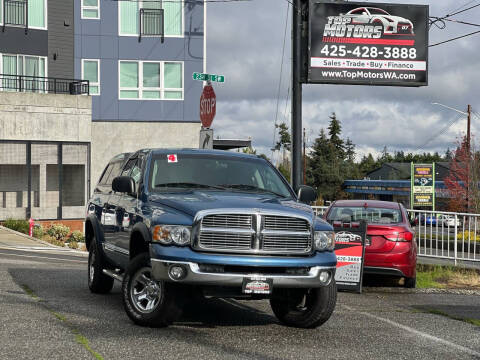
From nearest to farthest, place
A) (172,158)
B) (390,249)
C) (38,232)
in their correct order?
1. (172,158)
2. (390,249)
3. (38,232)

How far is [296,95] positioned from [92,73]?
19.0 m

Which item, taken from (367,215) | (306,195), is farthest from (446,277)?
(306,195)

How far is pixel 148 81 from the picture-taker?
120 ft

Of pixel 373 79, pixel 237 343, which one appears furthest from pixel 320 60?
pixel 237 343

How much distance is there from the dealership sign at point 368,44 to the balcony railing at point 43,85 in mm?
15274

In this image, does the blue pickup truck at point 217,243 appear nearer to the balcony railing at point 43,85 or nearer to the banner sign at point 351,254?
the banner sign at point 351,254

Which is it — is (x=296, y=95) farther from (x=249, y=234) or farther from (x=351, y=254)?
(x=249, y=234)

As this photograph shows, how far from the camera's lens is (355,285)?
12164mm

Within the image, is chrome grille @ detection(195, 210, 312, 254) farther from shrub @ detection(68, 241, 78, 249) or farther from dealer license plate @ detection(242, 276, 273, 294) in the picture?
shrub @ detection(68, 241, 78, 249)

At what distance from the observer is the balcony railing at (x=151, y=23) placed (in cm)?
3634

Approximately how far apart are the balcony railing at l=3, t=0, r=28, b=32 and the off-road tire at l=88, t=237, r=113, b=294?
26.9 m

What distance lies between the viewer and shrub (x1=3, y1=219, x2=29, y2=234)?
30.4 metres

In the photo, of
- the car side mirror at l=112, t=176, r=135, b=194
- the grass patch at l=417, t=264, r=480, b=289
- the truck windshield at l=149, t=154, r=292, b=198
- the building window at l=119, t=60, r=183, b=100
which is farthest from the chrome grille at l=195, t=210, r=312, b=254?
the building window at l=119, t=60, r=183, b=100

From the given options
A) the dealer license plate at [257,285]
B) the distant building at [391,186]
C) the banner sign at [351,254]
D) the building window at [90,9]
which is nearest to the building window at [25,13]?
the building window at [90,9]
